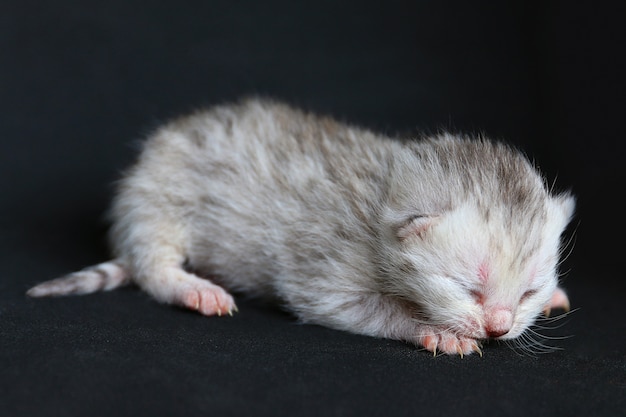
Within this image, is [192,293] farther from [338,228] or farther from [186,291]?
[338,228]

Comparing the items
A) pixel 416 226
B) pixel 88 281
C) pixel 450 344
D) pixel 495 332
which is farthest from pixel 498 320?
pixel 88 281

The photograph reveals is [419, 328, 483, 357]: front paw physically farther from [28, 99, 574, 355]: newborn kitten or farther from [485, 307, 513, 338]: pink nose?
[485, 307, 513, 338]: pink nose

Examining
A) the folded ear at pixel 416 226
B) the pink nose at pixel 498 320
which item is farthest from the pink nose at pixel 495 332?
the folded ear at pixel 416 226

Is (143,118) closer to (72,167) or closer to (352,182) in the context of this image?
(72,167)

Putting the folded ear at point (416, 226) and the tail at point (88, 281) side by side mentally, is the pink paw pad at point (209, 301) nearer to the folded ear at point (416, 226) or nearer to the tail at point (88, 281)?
the tail at point (88, 281)

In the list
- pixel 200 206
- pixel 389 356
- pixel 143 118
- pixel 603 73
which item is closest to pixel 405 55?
pixel 603 73

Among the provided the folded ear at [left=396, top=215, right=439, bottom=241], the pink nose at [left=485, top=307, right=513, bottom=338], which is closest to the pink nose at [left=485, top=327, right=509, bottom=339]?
the pink nose at [left=485, top=307, right=513, bottom=338]
